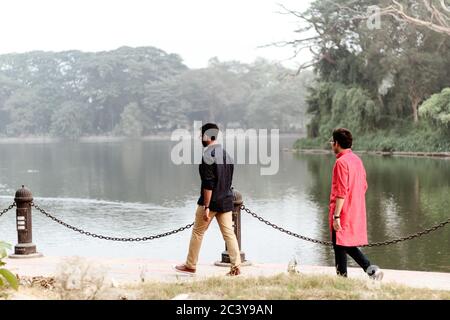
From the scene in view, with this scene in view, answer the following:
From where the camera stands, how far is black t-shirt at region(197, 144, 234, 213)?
683cm

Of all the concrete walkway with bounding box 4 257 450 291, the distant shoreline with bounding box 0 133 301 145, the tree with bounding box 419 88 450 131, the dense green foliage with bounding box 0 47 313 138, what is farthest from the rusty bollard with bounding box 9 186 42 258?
the distant shoreline with bounding box 0 133 301 145

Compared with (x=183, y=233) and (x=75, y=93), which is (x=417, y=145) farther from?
(x=75, y=93)

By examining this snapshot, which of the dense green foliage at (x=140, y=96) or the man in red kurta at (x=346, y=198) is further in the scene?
the dense green foliage at (x=140, y=96)

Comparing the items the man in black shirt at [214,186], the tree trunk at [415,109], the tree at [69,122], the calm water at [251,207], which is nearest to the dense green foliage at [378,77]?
the tree trunk at [415,109]

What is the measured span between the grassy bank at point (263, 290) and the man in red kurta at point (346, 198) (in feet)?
1.87

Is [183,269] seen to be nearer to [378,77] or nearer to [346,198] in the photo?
[346,198]

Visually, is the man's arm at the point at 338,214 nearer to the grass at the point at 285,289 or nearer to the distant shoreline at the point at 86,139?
the grass at the point at 285,289

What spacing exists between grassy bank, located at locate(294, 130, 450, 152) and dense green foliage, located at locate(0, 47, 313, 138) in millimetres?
41844

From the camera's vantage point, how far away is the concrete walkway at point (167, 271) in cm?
712

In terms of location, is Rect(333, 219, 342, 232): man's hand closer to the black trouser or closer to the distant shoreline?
the black trouser

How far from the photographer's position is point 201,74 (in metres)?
91.6

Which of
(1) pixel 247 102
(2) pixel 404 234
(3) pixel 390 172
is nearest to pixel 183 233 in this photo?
(2) pixel 404 234

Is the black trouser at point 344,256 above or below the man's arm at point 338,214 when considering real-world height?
below

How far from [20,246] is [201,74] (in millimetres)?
83398
